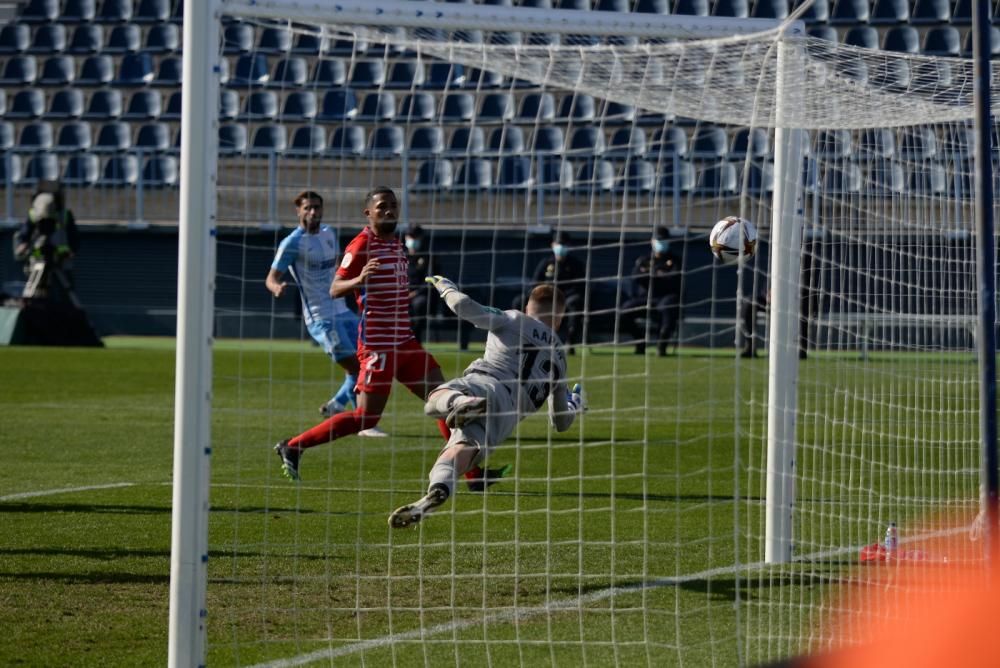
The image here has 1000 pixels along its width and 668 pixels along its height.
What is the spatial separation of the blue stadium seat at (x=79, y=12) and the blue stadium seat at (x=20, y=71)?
3.77 feet

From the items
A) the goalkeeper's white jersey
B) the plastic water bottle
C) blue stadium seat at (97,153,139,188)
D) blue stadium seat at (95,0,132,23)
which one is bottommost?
the plastic water bottle

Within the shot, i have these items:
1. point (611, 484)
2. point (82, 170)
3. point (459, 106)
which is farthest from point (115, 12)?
point (611, 484)

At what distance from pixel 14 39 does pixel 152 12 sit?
3128mm

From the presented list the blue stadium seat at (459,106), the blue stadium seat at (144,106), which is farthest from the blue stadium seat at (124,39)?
the blue stadium seat at (459,106)

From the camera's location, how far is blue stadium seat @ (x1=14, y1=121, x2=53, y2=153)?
96.0ft

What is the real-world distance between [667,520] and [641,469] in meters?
2.12

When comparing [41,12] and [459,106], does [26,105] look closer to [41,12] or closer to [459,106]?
[41,12]

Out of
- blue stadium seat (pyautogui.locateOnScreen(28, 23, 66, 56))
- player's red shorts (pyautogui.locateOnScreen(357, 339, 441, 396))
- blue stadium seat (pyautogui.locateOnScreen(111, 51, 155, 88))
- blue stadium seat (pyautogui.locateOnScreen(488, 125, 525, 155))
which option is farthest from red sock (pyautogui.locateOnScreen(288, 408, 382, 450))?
blue stadium seat (pyautogui.locateOnScreen(28, 23, 66, 56))

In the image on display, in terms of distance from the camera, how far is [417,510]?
589cm

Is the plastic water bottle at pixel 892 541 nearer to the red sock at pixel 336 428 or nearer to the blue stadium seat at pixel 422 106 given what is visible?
the red sock at pixel 336 428

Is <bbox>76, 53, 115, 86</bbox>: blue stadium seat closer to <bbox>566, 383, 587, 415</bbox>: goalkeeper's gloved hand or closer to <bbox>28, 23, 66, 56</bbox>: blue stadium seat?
<bbox>28, 23, 66, 56</bbox>: blue stadium seat

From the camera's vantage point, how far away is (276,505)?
8.48 m

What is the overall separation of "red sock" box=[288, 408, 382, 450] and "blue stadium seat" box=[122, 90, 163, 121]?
71.1 ft

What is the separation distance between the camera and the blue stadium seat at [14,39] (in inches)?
1206
